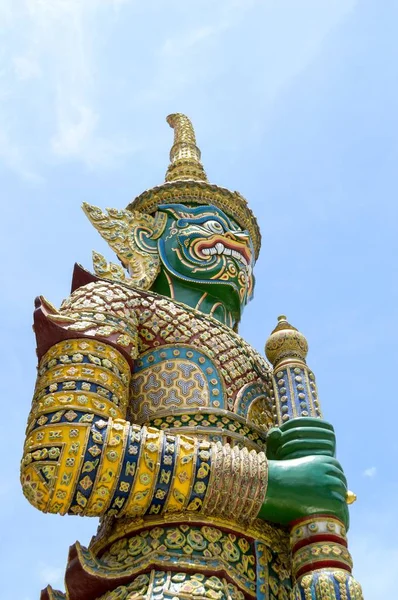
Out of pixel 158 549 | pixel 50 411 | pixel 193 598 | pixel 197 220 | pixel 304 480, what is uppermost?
pixel 197 220

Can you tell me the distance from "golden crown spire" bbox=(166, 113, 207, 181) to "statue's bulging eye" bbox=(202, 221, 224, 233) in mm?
788

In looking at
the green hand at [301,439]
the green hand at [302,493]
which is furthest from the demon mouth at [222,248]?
the green hand at [302,493]

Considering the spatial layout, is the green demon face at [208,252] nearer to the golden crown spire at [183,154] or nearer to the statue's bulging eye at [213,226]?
the statue's bulging eye at [213,226]

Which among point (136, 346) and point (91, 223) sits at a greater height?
point (91, 223)

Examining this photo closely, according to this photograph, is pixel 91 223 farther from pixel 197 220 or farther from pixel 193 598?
pixel 193 598

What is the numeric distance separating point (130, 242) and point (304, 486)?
2851 millimetres

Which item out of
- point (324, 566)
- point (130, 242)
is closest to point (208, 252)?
point (130, 242)

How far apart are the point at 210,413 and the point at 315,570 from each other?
119 centimetres

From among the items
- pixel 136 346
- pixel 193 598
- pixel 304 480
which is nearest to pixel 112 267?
pixel 136 346

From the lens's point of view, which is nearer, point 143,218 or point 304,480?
point 304,480

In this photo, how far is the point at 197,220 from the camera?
6.39 meters

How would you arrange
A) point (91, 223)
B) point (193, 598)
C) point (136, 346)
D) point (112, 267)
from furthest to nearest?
1. point (91, 223)
2. point (112, 267)
3. point (136, 346)
4. point (193, 598)

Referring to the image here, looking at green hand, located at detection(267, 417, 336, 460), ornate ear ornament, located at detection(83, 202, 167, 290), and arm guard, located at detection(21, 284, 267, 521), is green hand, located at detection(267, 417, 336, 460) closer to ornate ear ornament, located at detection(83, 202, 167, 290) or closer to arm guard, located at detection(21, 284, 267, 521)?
arm guard, located at detection(21, 284, 267, 521)

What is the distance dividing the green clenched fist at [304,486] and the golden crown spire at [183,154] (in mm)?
3279
